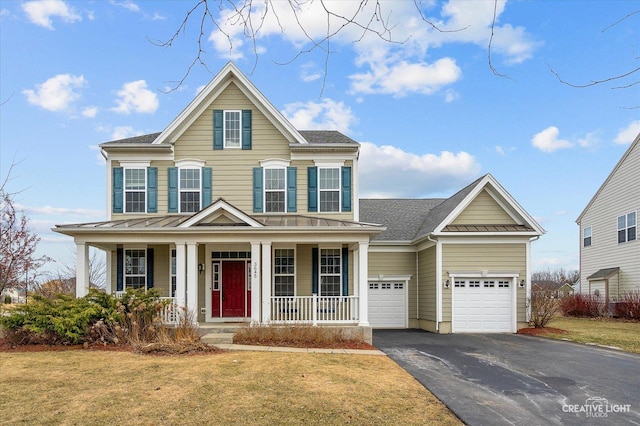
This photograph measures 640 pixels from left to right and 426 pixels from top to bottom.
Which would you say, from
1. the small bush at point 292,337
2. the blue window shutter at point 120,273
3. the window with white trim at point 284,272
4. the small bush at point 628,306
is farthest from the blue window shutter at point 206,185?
the small bush at point 628,306

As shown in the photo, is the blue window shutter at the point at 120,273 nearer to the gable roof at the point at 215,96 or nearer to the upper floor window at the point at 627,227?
the gable roof at the point at 215,96

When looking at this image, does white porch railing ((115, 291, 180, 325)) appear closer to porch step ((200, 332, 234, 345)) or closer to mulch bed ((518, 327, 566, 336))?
porch step ((200, 332, 234, 345))

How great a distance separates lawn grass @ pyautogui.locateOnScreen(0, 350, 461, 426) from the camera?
6773 millimetres

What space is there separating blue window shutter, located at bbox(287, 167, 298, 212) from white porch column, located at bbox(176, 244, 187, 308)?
4.07 m

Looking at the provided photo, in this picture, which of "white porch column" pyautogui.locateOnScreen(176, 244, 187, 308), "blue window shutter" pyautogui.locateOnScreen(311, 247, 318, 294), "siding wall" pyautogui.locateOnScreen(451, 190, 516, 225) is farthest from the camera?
"siding wall" pyautogui.locateOnScreen(451, 190, 516, 225)

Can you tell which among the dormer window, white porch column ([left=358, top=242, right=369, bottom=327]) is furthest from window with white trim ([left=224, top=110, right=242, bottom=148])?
white porch column ([left=358, top=242, right=369, bottom=327])

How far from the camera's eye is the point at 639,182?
23.1 meters

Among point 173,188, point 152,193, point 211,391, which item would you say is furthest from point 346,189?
point 211,391

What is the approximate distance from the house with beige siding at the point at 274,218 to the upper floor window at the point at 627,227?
31.5ft

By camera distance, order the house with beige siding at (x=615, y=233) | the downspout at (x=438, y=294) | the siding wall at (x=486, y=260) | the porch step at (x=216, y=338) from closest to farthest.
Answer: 1. the porch step at (x=216, y=338)
2. the downspout at (x=438, y=294)
3. the siding wall at (x=486, y=260)
4. the house with beige siding at (x=615, y=233)

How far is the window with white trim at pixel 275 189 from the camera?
1681 centimetres

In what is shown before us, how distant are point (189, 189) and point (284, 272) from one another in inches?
174

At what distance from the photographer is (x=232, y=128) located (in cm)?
1689

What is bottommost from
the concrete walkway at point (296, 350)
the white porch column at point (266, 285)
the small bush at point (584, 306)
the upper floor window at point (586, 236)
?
the small bush at point (584, 306)
